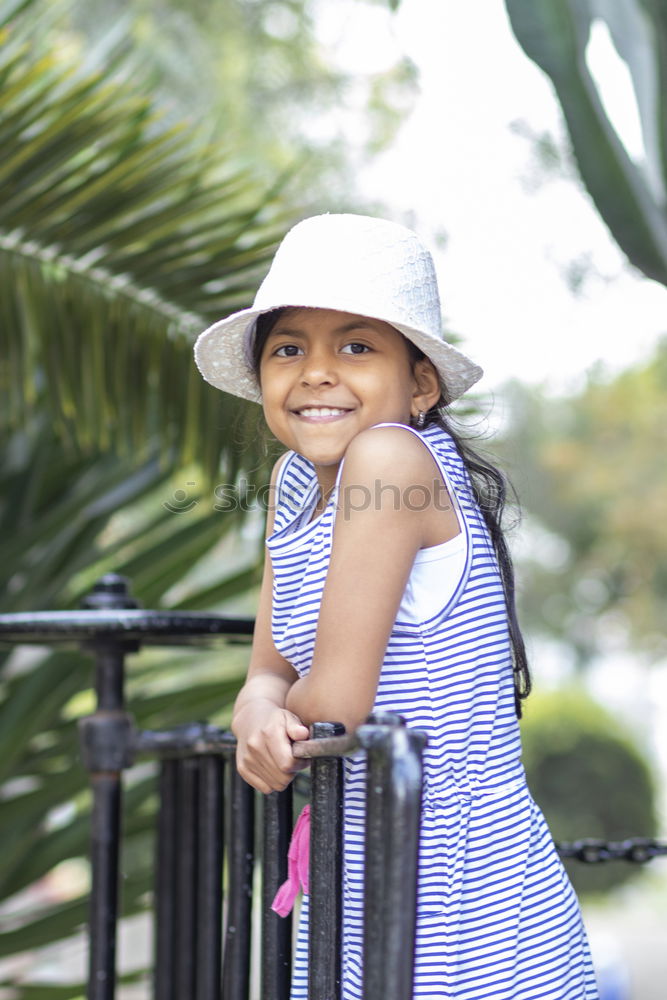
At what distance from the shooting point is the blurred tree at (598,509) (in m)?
16.3

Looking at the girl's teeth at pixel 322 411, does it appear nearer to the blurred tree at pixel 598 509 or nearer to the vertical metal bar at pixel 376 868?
the vertical metal bar at pixel 376 868

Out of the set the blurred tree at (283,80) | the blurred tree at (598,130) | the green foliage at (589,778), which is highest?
the blurred tree at (283,80)

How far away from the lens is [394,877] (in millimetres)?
973

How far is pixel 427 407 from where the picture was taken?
5.00 ft

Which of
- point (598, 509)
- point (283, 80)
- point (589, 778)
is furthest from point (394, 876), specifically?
point (598, 509)

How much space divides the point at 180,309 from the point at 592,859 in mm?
1399

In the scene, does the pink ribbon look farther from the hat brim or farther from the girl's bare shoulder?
the hat brim

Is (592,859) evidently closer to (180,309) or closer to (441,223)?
(180,309)

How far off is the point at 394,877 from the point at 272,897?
1.30 ft

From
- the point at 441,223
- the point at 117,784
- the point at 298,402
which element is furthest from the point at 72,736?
the point at 441,223

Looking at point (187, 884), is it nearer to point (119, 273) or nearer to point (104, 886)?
point (104, 886)

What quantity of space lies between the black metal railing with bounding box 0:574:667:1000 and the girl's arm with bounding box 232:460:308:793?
4 centimetres

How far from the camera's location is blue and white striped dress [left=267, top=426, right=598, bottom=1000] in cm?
130

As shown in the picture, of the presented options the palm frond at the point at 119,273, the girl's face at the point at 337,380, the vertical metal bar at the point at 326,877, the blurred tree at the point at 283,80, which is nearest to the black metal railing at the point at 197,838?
the vertical metal bar at the point at 326,877
